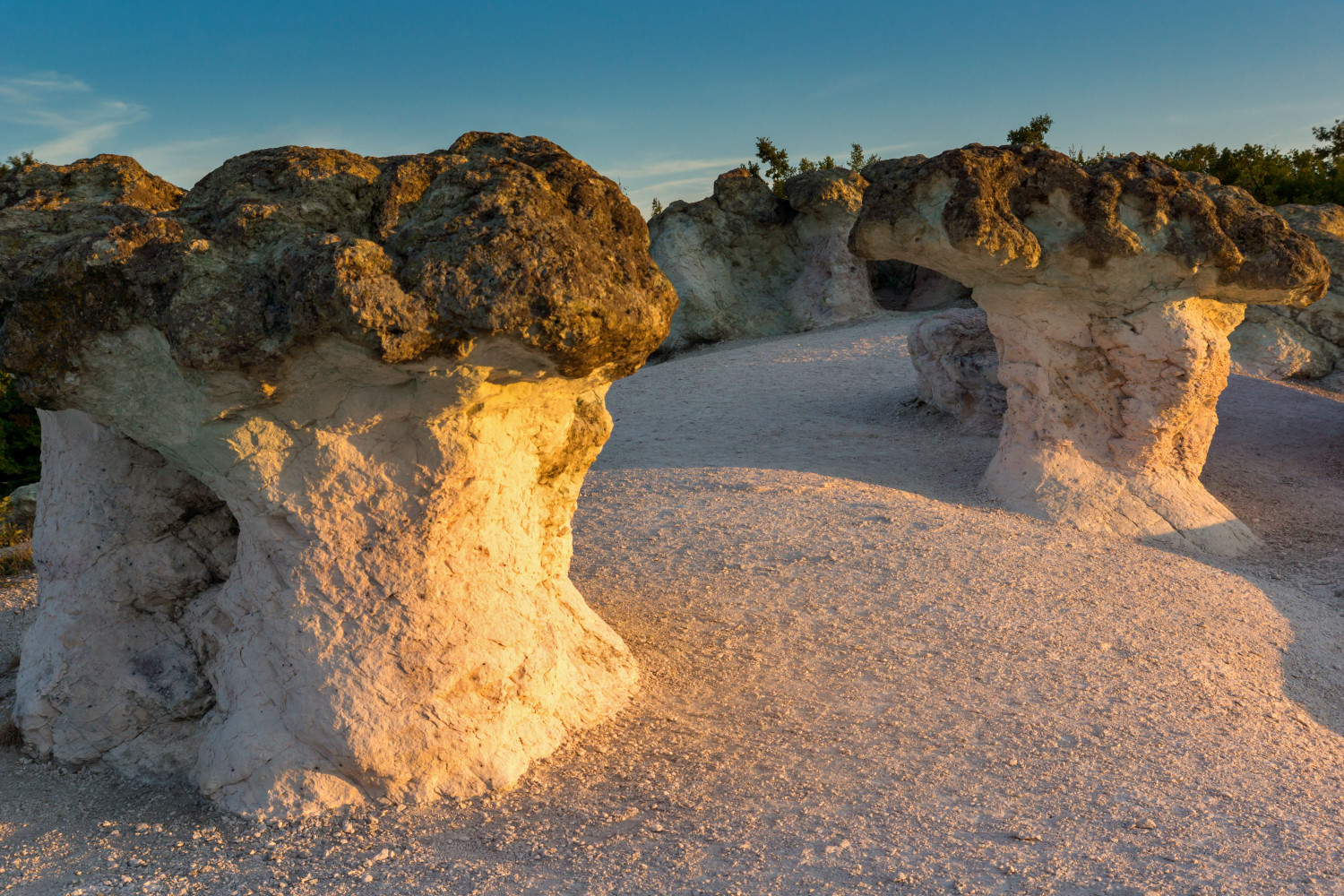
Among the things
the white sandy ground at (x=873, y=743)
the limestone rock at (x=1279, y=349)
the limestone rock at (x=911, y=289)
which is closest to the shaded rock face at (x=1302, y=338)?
the limestone rock at (x=1279, y=349)

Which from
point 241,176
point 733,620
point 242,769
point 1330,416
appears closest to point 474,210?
point 241,176

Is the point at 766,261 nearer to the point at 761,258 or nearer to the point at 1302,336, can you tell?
the point at 761,258

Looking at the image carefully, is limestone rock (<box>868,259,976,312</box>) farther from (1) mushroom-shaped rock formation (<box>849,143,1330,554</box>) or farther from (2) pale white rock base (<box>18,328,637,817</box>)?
(2) pale white rock base (<box>18,328,637,817</box>)

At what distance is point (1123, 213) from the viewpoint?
22.6ft

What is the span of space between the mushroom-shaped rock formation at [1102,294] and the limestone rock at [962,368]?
6.63 ft

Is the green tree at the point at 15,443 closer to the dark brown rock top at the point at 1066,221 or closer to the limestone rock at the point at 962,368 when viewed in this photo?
the limestone rock at the point at 962,368

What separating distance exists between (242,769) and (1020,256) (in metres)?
5.73

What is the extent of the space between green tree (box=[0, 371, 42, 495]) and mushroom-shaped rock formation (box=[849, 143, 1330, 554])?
13.8 meters

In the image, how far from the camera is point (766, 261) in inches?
745

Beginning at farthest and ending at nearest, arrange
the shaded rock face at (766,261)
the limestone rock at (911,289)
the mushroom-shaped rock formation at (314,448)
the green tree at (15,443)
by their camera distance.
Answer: the limestone rock at (911,289) → the shaded rock face at (766,261) → the green tree at (15,443) → the mushroom-shaped rock formation at (314,448)

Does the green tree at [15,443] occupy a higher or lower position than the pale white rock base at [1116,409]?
lower

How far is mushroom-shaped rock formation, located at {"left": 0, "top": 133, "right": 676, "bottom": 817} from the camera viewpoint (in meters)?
3.22

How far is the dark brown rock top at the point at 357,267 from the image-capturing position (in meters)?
3.12

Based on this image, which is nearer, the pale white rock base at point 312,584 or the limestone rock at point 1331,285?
the pale white rock base at point 312,584
